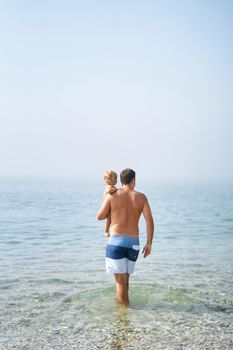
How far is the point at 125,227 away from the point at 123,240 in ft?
0.75

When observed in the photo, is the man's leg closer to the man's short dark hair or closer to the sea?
the sea

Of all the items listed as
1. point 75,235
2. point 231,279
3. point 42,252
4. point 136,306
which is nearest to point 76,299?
point 136,306

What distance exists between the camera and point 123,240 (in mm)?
7766

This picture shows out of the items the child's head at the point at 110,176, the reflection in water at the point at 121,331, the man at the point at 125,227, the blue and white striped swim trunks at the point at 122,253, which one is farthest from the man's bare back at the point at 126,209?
the reflection in water at the point at 121,331

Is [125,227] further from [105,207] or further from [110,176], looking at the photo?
[110,176]

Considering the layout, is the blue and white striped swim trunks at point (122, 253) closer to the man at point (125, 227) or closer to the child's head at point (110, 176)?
the man at point (125, 227)

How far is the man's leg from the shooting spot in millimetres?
7852

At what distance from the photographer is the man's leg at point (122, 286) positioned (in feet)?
25.8

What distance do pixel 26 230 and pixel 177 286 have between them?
12.8 m

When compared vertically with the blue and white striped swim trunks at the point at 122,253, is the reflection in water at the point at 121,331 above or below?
below

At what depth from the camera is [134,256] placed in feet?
25.6

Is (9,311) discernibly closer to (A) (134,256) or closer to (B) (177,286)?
(A) (134,256)

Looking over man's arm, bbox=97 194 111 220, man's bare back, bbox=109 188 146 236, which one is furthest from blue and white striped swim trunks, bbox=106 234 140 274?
man's arm, bbox=97 194 111 220

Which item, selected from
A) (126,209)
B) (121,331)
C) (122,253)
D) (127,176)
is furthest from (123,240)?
(121,331)
